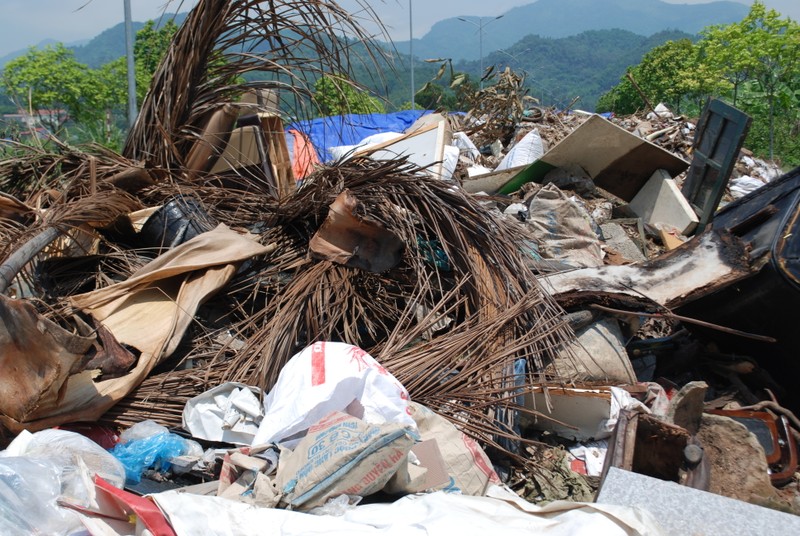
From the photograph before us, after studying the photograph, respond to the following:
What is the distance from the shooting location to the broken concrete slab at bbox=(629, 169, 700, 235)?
480 centimetres

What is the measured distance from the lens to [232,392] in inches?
99.0

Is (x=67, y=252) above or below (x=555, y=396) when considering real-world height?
above

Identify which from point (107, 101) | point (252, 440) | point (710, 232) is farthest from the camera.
Result: point (107, 101)

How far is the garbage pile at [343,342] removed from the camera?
1.76 meters

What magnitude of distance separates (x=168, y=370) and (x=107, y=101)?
17.9m

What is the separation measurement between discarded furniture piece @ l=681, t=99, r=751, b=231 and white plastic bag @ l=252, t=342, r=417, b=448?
3246mm

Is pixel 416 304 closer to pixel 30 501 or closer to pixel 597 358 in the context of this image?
pixel 597 358

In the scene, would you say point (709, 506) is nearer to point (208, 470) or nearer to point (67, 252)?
point (208, 470)

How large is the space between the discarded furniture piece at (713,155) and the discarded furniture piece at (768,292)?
0.85 meters

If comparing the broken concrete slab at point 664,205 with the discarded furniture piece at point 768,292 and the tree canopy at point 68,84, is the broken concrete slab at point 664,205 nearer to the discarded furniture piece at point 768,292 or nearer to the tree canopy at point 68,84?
the discarded furniture piece at point 768,292

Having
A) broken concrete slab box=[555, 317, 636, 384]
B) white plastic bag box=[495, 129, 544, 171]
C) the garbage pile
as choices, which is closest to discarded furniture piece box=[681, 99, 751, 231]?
the garbage pile

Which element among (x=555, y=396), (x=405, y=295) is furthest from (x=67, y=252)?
(x=555, y=396)

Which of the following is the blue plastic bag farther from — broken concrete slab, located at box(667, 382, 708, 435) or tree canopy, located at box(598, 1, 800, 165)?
tree canopy, located at box(598, 1, 800, 165)

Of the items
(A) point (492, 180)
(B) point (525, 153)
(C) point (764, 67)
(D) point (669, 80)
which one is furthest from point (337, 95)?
(D) point (669, 80)
